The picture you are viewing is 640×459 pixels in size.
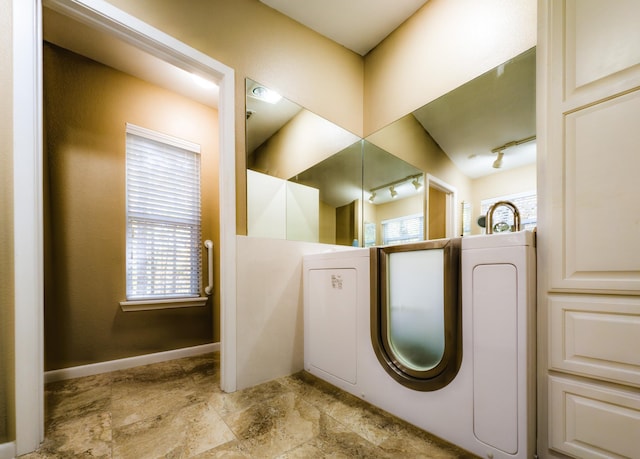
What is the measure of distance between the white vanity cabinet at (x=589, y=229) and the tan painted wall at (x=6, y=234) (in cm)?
205

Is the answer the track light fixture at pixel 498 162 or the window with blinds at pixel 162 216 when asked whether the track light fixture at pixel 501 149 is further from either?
the window with blinds at pixel 162 216

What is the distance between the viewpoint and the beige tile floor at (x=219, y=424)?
3.54ft

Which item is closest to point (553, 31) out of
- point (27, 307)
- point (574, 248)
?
point (574, 248)

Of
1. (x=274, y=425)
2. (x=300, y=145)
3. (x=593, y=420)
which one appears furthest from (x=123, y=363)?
(x=593, y=420)

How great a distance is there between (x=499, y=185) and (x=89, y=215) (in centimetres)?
282

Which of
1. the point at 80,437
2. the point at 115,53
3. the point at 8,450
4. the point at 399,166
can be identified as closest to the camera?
the point at 8,450

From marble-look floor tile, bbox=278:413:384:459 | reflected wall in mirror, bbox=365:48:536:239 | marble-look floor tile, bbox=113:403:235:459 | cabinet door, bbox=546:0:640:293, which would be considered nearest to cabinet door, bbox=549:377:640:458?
cabinet door, bbox=546:0:640:293

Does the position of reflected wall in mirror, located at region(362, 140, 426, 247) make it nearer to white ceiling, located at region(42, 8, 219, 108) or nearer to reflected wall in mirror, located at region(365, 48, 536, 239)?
reflected wall in mirror, located at region(365, 48, 536, 239)

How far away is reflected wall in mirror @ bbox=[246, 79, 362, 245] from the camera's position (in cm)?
183

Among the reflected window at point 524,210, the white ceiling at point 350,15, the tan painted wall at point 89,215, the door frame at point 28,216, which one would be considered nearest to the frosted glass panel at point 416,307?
the reflected window at point 524,210

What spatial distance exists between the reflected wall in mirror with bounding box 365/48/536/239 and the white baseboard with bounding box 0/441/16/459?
7.55 feet

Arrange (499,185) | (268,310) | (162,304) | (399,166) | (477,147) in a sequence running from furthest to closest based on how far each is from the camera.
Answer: (162,304) → (399,166) → (268,310) → (477,147) → (499,185)

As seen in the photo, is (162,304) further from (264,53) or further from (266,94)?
(264,53)

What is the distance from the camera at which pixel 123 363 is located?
207cm
